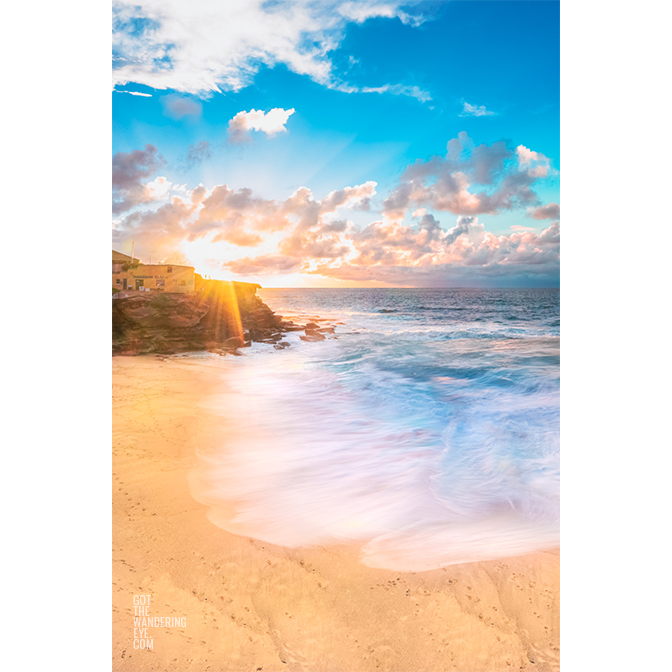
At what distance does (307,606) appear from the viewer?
71.1 inches

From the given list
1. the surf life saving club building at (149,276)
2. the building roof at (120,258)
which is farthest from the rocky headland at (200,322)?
the building roof at (120,258)

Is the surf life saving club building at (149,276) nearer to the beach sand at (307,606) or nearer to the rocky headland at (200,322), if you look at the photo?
the rocky headland at (200,322)

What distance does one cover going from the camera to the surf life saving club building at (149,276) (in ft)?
10.5

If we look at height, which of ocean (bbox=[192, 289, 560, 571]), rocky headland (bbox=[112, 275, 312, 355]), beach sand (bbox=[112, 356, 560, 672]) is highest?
rocky headland (bbox=[112, 275, 312, 355])

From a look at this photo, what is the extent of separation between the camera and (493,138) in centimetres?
284

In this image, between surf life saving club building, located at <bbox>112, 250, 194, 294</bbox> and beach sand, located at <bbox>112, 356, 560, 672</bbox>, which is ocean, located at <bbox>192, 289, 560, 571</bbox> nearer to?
beach sand, located at <bbox>112, 356, 560, 672</bbox>

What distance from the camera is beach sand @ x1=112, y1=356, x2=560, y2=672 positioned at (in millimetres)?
1688

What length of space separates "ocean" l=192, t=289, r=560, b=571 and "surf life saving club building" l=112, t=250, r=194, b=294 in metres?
0.89

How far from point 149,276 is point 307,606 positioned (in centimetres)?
311

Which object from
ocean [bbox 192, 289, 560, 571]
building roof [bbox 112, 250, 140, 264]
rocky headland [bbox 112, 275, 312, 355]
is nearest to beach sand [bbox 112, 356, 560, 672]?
ocean [bbox 192, 289, 560, 571]

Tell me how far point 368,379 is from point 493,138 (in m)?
2.37

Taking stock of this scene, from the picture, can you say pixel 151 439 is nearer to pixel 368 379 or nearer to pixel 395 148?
pixel 368 379

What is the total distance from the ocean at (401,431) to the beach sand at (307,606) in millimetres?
117
